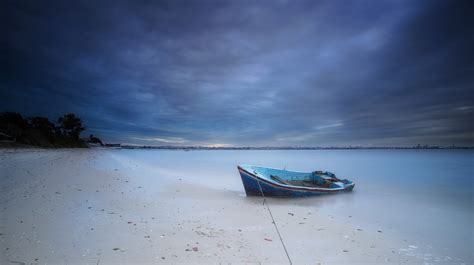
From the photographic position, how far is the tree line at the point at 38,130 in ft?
134

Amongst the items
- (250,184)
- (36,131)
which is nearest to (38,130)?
(36,131)

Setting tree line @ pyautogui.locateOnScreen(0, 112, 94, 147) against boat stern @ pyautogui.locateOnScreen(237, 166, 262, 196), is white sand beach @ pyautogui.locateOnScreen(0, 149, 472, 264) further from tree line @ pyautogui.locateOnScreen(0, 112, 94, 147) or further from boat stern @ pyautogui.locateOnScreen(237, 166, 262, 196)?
Answer: tree line @ pyautogui.locateOnScreen(0, 112, 94, 147)

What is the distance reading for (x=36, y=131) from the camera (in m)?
51.9

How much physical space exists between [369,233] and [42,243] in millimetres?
7914

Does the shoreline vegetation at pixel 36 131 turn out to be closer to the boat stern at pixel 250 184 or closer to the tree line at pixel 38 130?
the tree line at pixel 38 130

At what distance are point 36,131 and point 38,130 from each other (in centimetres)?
325

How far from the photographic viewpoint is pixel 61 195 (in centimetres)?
833

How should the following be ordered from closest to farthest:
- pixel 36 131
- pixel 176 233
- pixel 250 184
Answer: pixel 176 233, pixel 250 184, pixel 36 131

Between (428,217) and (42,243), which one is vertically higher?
(42,243)

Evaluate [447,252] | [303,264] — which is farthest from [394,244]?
[303,264]

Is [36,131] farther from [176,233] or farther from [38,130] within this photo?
[176,233]

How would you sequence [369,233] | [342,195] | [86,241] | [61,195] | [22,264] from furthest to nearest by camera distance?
[342,195] → [61,195] → [369,233] → [86,241] → [22,264]

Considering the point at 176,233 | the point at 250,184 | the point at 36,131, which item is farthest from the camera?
the point at 36,131

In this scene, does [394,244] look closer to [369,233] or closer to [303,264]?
[369,233]
